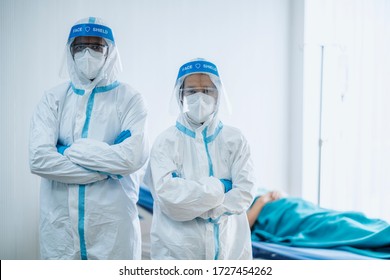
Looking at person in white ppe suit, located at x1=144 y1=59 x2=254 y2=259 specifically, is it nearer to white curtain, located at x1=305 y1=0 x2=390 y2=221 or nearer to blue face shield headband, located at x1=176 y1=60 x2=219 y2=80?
blue face shield headband, located at x1=176 y1=60 x2=219 y2=80

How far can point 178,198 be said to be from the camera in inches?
61.5

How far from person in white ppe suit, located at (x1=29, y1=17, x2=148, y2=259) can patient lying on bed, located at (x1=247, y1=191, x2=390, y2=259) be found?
44.4 inches

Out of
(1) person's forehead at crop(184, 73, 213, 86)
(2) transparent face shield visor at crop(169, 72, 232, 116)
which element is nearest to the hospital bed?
(2) transparent face shield visor at crop(169, 72, 232, 116)

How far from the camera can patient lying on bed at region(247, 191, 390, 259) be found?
92.4 inches

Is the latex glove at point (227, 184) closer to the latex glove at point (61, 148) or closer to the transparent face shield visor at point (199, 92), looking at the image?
the transparent face shield visor at point (199, 92)

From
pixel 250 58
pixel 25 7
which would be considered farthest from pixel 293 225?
pixel 25 7

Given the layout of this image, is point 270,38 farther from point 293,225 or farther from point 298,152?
point 293,225

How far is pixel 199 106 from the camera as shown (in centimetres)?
174

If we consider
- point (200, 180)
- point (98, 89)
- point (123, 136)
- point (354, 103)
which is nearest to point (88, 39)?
point (98, 89)

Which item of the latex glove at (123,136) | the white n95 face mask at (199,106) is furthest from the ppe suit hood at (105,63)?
the white n95 face mask at (199,106)

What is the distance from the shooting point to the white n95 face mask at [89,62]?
1.79m

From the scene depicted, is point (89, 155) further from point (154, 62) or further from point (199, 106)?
point (154, 62)

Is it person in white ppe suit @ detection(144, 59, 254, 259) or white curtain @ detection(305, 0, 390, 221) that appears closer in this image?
person in white ppe suit @ detection(144, 59, 254, 259)

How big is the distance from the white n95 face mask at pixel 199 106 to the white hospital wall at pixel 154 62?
1190mm
